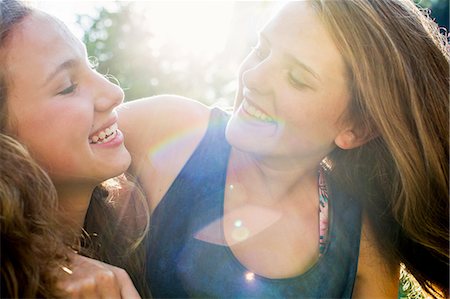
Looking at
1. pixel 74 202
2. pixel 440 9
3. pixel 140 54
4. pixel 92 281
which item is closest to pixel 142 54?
pixel 140 54

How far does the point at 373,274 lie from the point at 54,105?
6.14 ft

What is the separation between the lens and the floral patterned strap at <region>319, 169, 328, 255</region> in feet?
10.2

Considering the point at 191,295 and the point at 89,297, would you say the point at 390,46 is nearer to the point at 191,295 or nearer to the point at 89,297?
the point at 191,295

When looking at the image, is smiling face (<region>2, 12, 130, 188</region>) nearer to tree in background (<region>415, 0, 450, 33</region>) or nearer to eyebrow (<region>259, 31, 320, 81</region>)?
eyebrow (<region>259, 31, 320, 81</region>)

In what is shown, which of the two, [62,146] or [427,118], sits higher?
[427,118]

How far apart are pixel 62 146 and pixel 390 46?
157 centimetres

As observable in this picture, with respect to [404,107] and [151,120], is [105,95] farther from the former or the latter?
[404,107]

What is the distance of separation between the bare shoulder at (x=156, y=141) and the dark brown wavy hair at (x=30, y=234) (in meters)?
0.19

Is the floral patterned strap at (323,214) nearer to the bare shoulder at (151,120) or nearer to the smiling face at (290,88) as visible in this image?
the smiling face at (290,88)

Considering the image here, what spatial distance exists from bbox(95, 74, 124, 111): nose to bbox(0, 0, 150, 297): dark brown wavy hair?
0.37 metres

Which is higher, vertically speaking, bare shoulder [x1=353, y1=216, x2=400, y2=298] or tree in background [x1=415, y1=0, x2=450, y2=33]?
bare shoulder [x1=353, y1=216, x2=400, y2=298]

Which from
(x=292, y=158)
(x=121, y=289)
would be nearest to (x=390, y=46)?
(x=292, y=158)

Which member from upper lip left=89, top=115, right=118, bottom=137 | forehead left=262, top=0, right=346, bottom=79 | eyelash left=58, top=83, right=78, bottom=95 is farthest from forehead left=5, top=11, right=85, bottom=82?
forehead left=262, top=0, right=346, bottom=79

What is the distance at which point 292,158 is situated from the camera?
3.00m
